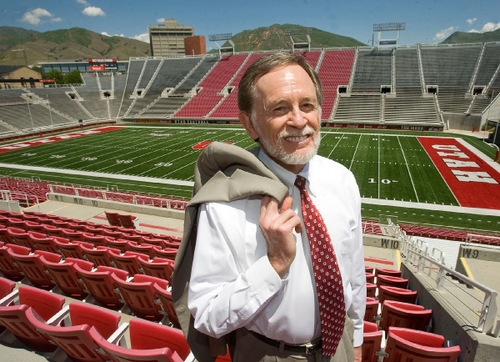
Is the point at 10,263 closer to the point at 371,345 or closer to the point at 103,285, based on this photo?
the point at 103,285

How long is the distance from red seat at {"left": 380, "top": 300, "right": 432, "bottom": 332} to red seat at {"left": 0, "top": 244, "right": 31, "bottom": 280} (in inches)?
209

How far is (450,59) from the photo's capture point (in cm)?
4309

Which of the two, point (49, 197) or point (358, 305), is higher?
point (358, 305)

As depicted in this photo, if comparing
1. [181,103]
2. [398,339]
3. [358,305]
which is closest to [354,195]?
[358,305]

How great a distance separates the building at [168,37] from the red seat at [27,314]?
165 metres

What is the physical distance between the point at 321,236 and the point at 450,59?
53.3 metres

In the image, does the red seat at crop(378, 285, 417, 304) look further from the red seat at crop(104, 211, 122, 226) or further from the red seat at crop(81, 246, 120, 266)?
the red seat at crop(104, 211, 122, 226)

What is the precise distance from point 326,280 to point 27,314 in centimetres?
260

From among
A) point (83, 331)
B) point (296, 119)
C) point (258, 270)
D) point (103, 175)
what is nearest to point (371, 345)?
point (258, 270)

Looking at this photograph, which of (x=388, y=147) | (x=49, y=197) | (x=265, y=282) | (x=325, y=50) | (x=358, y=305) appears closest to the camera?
(x=265, y=282)

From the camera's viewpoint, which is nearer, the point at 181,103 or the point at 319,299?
the point at 319,299

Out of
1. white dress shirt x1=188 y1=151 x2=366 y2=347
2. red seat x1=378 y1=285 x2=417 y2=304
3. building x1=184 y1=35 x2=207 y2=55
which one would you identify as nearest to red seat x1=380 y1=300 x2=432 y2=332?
red seat x1=378 y1=285 x2=417 y2=304

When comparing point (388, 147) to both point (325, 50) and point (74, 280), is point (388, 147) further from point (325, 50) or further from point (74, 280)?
point (325, 50)

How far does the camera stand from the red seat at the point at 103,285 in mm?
3793
